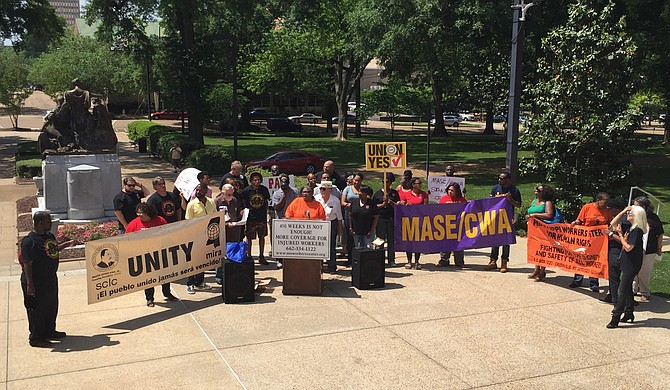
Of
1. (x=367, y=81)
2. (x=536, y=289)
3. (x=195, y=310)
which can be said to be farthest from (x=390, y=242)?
(x=367, y=81)

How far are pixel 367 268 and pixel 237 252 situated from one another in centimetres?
215

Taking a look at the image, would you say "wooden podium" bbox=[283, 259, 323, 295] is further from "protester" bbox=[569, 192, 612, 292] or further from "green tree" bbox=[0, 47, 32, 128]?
"green tree" bbox=[0, 47, 32, 128]

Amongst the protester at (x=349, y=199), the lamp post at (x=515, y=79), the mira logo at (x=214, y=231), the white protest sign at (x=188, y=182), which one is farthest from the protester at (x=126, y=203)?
the lamp post at (x=515, y=79)

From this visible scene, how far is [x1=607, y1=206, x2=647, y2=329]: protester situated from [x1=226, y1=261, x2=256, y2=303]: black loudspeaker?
5.20 m

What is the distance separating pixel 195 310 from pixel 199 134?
24950mm

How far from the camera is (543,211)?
37.2 ft

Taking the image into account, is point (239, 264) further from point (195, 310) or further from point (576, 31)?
point (576, 31)

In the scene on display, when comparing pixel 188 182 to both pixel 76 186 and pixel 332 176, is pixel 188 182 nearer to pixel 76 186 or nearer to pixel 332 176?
pixel 332 176

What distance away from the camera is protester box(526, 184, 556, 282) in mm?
11180

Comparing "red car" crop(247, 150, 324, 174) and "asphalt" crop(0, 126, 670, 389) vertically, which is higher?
"red car" crop(247, 150, 324, 174)

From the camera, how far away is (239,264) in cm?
973

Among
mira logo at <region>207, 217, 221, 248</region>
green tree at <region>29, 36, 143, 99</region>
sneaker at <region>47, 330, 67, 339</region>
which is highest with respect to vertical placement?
green tree at <region>29, 36, 143, 99</region>

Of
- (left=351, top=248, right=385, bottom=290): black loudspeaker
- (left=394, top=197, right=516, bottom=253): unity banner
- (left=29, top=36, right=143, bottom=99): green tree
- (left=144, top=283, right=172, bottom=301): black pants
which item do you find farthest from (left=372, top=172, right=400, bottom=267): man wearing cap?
(left=29, top=36, right=143, bottom=99): green tree

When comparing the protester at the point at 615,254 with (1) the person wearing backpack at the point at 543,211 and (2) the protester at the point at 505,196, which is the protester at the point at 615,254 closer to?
(1) the person wearing backpack at the point at 543,211
